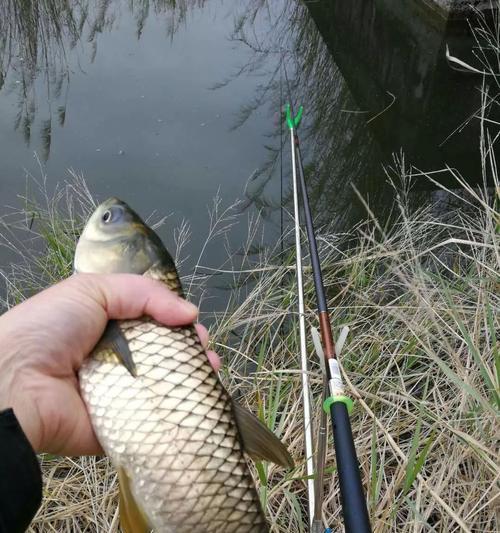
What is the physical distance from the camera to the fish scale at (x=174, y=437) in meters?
1.22

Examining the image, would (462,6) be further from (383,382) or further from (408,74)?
(383,382)

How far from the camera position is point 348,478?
1.11 meters

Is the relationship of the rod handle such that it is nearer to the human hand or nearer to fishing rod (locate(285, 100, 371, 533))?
fishing rod (locate(285, 100, 371, 533))

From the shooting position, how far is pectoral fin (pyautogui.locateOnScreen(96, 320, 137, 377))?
1314 millimetres

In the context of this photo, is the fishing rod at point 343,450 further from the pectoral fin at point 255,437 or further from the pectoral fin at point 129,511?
the pectoral fin at point 129,511

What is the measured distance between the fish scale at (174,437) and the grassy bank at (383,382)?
1.93 feet

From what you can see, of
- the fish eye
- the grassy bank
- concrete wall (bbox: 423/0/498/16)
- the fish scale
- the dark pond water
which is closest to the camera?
the fish scale

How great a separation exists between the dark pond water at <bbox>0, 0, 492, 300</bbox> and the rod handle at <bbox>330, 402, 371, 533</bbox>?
2942 mm

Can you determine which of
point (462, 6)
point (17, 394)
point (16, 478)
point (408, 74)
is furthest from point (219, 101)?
point (16, 478)

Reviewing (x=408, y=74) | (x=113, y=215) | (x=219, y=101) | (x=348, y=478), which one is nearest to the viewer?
(x=348, y=478)

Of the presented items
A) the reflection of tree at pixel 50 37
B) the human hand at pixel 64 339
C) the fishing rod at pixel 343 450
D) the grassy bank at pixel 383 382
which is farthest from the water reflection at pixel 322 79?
the human hand at pixel 64 339

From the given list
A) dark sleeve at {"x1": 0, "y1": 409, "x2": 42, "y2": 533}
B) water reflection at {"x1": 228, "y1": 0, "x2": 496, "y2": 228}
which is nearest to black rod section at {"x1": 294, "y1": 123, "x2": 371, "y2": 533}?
dark sleeve at {"x1": 0, "y1": 409, "x2": 42, "y2": 533}

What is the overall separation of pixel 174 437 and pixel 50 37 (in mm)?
6882

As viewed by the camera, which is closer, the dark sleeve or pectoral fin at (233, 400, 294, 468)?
the dark sleeve
